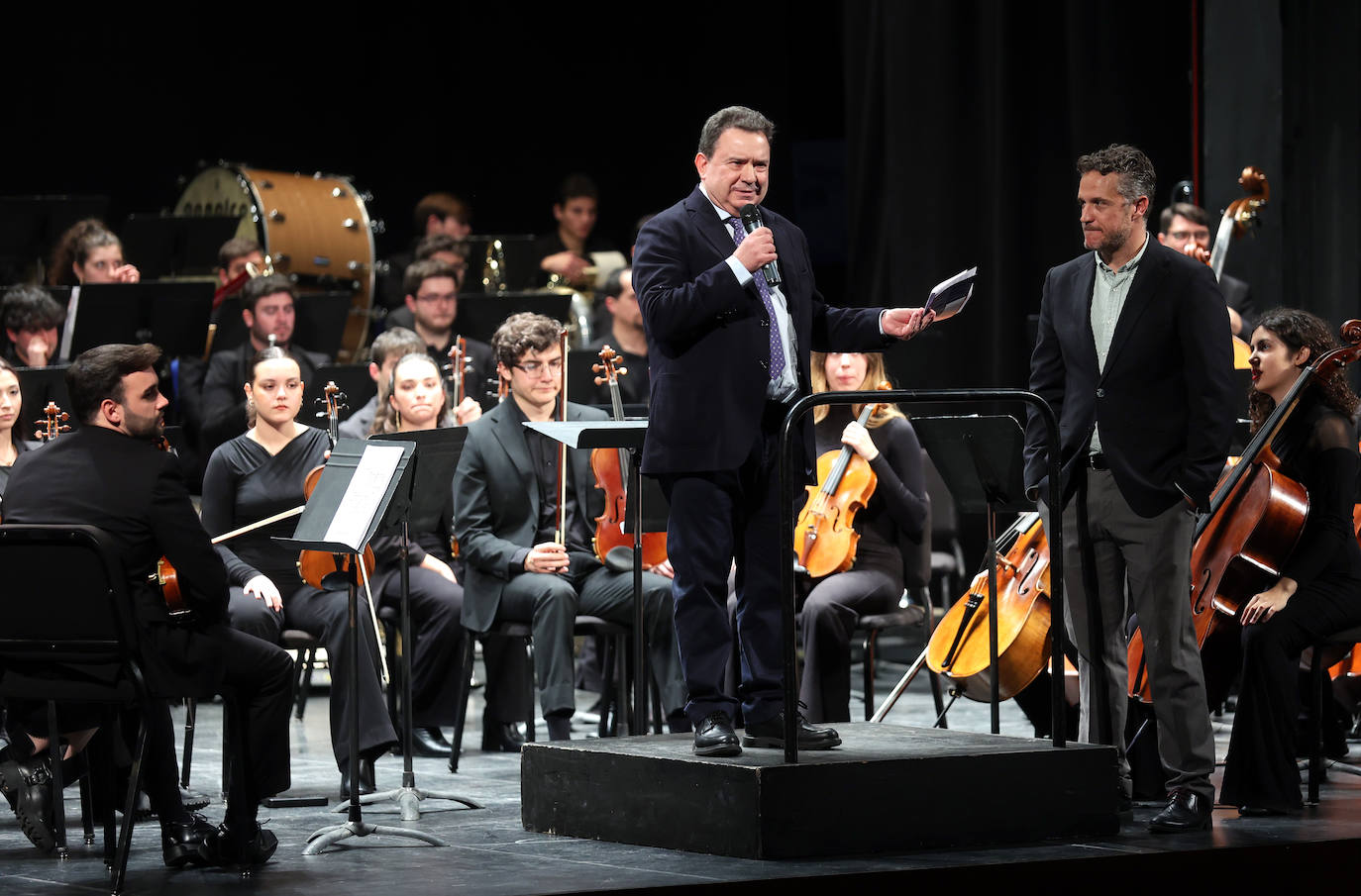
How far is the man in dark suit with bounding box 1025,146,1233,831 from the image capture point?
13.7 feet

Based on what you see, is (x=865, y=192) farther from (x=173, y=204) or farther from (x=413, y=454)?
(x=413, y=454)

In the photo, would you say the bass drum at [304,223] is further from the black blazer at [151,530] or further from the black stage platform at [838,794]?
the black stage platform at [838,794]

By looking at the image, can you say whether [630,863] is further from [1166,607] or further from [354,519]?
[1166,607]

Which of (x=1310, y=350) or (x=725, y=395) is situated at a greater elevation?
(x=1310, y=350)

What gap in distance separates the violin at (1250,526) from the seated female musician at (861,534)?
1159mm

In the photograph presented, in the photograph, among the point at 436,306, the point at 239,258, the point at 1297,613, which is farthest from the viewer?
the point at 239,258

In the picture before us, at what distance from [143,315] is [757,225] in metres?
3.81

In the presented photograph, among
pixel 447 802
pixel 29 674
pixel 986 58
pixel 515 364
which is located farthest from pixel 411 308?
pixel 29 674

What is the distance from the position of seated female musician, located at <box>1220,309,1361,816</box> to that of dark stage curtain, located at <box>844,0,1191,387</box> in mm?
3085

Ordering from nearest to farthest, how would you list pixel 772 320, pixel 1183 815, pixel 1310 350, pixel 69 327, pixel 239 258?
pixel 772 320, pixel 1183 815, pixel 1310 350, pixel 69 327, pixel 239 258

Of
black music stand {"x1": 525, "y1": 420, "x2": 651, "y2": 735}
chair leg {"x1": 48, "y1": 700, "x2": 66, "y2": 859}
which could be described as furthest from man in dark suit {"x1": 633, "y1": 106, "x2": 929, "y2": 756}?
chair leg {"x1": 48, "y1": 700, "x2": 66, "y2": 859}

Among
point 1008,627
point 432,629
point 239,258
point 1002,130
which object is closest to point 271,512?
point 432,629

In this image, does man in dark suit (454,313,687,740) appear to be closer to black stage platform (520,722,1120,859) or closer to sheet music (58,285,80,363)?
black stage platform (520,722,1120,859)

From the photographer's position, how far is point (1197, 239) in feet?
22.4
